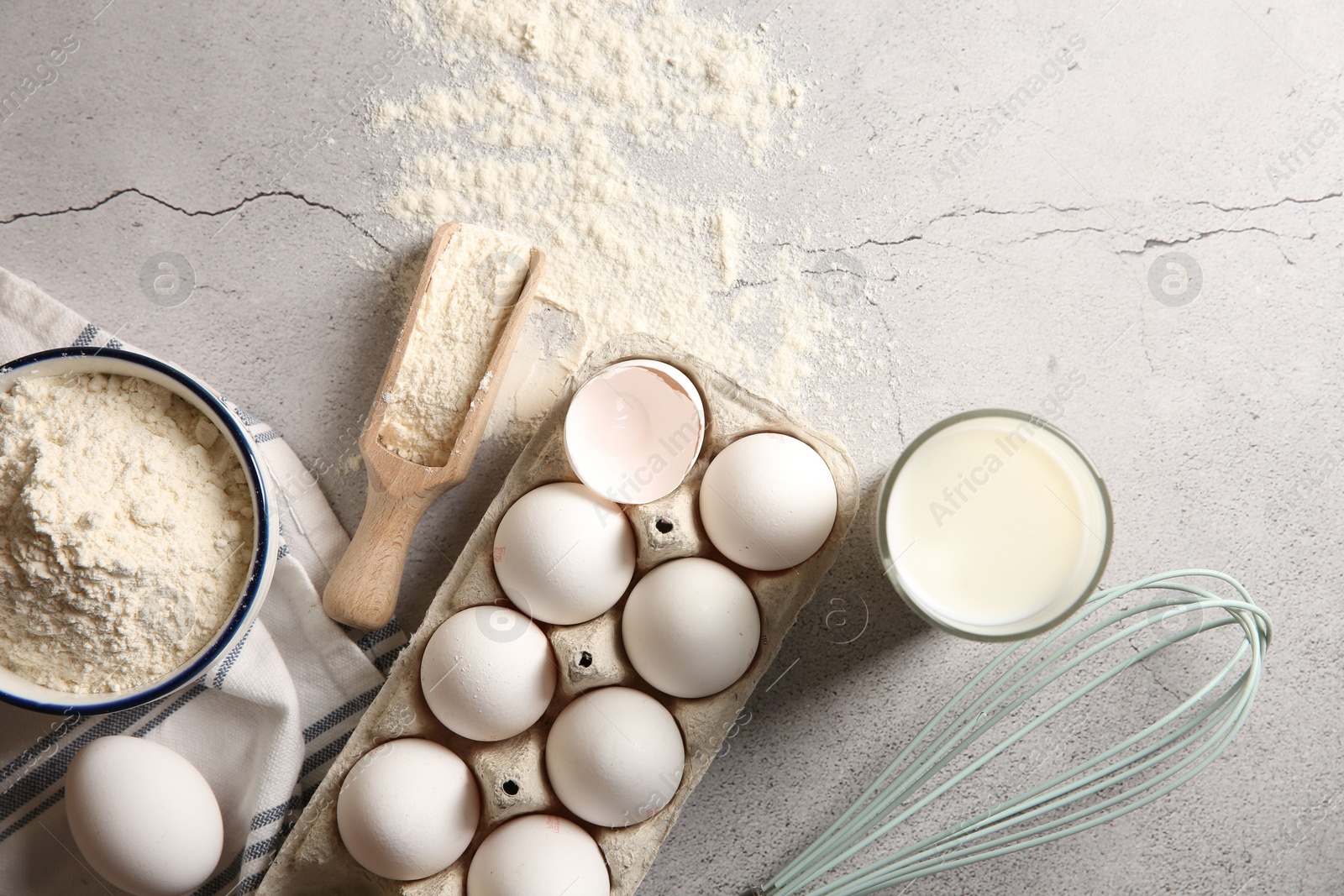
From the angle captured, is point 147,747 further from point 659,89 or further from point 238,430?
point 659,89

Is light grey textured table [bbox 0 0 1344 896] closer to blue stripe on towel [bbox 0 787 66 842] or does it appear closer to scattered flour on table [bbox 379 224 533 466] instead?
scattered flour on table [bbox 379 224 533 466]

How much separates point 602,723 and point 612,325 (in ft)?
1.47

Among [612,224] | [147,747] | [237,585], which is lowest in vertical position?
[147,747]

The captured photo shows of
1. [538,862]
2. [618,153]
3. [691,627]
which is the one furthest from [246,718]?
[618,153]

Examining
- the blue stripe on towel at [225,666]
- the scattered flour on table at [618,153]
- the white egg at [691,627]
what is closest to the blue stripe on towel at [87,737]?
the blue stripe on towel at [225,666]

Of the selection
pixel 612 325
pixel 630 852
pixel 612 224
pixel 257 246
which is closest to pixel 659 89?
pixel 612 224

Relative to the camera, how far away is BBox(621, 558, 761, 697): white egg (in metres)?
0.73

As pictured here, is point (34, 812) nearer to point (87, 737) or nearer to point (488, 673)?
point (87, 737)

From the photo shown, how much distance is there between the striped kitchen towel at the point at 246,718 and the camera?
0.86m

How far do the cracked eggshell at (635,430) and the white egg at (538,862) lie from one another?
1.05ft

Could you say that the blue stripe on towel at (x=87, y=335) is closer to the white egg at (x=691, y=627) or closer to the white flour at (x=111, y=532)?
the white flour at (x=111, y=532)

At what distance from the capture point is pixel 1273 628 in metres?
0.97

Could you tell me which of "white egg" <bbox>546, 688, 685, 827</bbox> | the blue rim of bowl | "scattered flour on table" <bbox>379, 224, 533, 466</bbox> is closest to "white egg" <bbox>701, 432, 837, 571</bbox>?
"white egg" <bbox>546, 688, 685, 827</bbox>

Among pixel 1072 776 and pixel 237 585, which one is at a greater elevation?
pixel 1072 776
